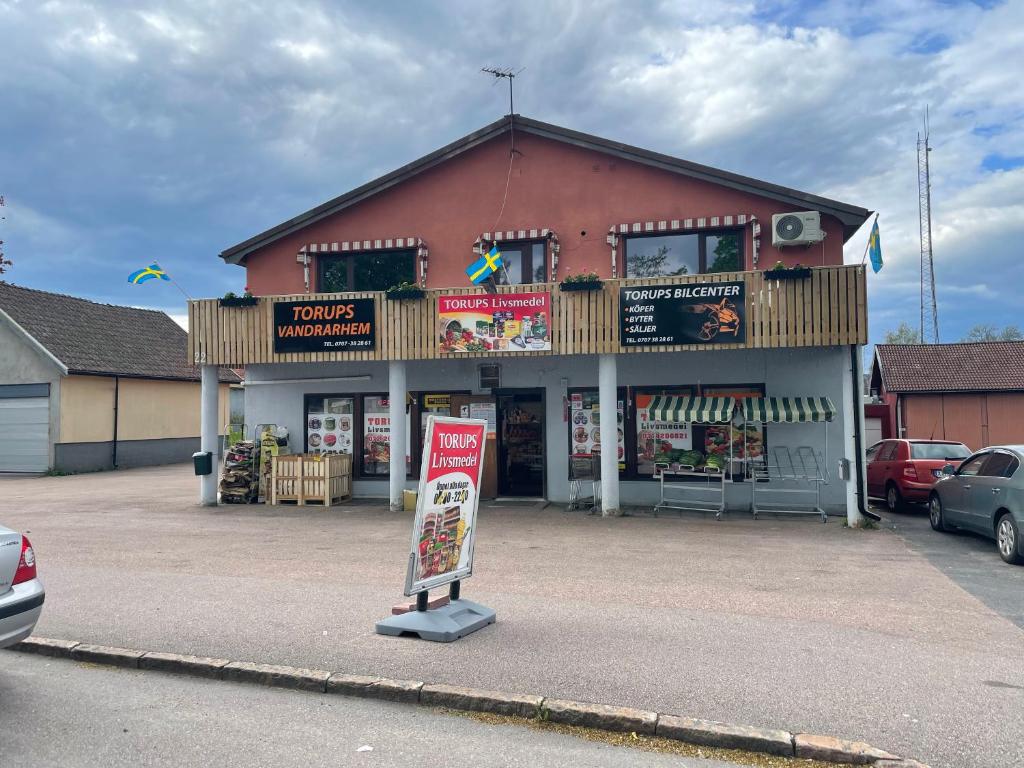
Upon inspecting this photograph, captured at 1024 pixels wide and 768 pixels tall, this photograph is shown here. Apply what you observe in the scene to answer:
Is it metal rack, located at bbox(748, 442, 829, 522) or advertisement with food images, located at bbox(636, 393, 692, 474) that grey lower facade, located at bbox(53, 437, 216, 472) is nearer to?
advertisement with food images, located at bbox(636, 393, 692, 474)

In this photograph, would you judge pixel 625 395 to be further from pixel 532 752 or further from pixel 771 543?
pixel 532 752

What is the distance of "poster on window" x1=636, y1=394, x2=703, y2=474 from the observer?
14875 millimetres

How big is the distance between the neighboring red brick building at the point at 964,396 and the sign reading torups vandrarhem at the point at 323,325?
1992 cm

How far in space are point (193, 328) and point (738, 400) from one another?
1108 cm

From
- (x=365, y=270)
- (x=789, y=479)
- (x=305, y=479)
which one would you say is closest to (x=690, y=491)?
(x=789, y=479)

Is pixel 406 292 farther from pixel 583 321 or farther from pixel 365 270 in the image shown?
pixel 583 321

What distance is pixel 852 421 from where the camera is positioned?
42.7 ft

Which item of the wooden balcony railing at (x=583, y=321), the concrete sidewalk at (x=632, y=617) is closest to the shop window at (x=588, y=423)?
the wooden balcony railing at (x=583, y=321)

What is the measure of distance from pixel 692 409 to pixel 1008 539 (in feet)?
17.4

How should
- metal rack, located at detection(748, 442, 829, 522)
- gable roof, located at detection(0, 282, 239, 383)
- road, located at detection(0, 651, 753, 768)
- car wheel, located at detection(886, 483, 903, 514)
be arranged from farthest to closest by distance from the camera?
gable roof, located at detection(0, 282, 239, 383) < car wheel, located at detection(886, 483, 903, 514) < metal rack, located at detection(748, 442, 829, 522) < road, located at detection(0, 651, 753, 768)

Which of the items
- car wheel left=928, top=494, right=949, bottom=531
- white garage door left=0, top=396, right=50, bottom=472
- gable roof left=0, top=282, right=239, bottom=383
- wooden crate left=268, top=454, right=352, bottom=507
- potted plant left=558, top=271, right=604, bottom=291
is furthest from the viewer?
gable roof left=0, top=282, right=239, bottom=383

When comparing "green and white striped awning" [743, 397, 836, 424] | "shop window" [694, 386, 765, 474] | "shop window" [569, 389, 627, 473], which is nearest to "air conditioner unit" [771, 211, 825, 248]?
"shop window" [694, 386, 765, 474]

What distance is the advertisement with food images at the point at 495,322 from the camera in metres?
13.9

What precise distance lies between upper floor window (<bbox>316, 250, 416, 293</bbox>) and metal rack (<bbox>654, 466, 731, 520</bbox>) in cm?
684
